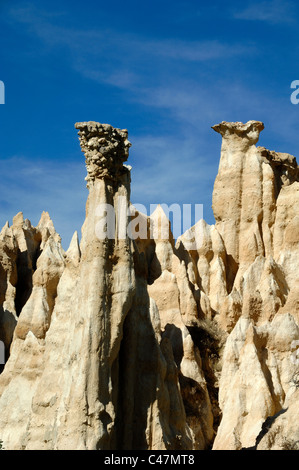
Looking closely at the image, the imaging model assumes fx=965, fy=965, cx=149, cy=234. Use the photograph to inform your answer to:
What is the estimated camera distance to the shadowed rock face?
1834cm

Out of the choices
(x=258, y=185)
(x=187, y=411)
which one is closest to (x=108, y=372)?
(x=187, y=411)

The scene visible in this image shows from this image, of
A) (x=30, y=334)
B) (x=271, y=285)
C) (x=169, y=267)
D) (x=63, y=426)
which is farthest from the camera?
(x=169, y=267)

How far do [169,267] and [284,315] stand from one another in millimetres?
8488

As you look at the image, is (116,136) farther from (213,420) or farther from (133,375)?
(213,420)

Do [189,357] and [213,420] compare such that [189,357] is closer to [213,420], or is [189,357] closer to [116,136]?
[213,420]

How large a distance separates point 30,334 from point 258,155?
1765 centimetres

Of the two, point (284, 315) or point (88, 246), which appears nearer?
point (88, 246)

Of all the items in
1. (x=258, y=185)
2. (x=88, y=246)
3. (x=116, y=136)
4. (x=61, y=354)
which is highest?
(x=258, y=185)

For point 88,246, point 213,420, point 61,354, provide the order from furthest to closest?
1. point 213,420
2. point 61,354
3. point 88,246

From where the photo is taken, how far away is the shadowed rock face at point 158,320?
18344 millimetres

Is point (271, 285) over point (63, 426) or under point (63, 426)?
over

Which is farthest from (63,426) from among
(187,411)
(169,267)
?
(169,267)

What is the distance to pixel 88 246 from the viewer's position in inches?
742

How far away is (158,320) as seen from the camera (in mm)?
24984
